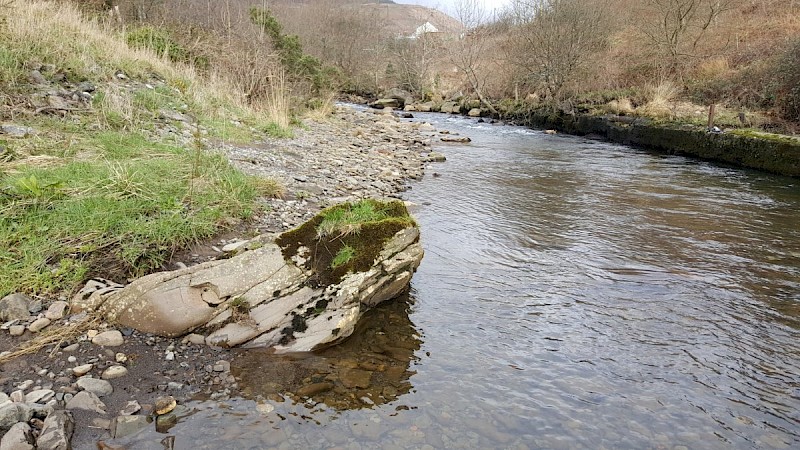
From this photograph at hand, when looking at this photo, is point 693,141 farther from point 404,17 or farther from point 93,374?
point 404,17

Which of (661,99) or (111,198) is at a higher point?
(661,99)

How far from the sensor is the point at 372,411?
10.3 ft

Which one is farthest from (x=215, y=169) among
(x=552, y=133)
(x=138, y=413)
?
(x=552, y=133)

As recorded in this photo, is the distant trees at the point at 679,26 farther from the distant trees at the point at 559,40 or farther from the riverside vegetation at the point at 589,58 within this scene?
the distant trees at the point at 559,40

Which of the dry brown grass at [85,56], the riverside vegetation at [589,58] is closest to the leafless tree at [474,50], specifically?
the riverside vegetation at [589,58]

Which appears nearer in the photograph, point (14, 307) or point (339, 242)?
point (14, 307)

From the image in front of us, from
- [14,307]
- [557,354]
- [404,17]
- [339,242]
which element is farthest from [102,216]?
[404,17]

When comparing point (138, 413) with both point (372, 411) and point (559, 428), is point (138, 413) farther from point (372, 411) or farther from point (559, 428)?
point (559, 428)

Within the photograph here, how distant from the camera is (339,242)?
4457 mm

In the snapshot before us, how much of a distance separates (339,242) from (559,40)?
21.7 meters

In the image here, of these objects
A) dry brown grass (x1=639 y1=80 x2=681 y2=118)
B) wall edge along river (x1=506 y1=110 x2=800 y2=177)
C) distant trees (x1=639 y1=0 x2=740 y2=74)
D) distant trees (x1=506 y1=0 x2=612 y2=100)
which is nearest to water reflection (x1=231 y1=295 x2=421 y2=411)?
wall edge along river (x1=506 y1=110 x2=800 y2=177)

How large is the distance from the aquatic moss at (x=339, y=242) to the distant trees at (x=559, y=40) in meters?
20.3

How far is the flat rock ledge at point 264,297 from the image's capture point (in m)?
3.66

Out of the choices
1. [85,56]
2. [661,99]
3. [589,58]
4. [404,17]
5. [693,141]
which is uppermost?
[404,17]
